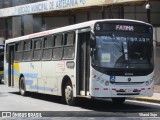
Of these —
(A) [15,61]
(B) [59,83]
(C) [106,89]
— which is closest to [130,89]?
(C) [106,89]

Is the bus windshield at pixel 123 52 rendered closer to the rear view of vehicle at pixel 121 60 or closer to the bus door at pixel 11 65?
the rear view of vehicle at pixel 121 60

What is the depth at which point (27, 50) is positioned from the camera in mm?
22625

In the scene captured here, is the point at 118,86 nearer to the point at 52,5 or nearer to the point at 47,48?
the point at 47,48

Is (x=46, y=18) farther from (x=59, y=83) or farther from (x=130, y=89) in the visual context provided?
(x=130, y=89)

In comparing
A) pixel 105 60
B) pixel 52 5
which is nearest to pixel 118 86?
pixel 105 60

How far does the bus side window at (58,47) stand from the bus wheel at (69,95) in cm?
137

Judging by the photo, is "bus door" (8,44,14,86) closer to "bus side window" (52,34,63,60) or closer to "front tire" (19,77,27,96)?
"front tire" (19,77,27,96)

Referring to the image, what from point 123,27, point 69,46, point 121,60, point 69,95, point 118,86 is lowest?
point 69,95

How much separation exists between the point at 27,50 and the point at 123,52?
780 cm

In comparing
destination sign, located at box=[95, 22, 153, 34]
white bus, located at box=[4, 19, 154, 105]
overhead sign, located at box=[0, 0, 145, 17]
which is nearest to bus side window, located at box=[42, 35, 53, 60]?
white bus, located at box=[4, 19, 154, 105]

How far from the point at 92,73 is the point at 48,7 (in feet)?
71.1

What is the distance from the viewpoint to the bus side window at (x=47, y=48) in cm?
1972

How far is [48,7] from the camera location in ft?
120

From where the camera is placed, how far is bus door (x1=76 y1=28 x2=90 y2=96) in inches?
642
